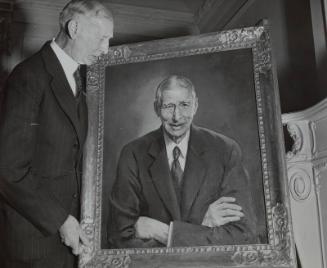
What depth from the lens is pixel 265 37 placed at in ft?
8.97

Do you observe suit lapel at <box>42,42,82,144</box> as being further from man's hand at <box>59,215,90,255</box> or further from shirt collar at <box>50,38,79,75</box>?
man's hand at <box>59,215,90,255</box>

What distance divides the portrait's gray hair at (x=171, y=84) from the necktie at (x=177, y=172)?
0.32m

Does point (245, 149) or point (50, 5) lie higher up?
point (50, 5)

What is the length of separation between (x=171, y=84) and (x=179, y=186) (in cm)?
62

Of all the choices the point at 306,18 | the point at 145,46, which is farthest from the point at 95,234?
the point at 306,18

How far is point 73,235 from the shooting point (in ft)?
8.48

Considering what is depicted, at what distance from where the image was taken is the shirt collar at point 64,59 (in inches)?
107

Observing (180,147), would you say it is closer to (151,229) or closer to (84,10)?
(151,229)

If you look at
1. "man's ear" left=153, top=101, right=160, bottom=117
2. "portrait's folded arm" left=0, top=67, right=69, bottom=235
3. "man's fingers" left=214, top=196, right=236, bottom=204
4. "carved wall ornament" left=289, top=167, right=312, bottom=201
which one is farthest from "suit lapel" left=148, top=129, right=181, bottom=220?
"carved wall ornament" left=289, top=167, right=312, bottom=201

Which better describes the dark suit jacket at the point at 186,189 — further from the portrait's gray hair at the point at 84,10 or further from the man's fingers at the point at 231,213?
the portrait's gray hair at the point at 84,10

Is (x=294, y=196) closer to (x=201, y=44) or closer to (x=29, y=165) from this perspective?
(x=201, y=44)

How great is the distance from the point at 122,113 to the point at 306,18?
1576 mm

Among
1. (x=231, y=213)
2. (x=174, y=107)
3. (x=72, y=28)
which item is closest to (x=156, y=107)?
(x=174, y=107)

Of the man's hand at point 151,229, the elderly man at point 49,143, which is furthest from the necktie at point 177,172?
the elderly man at point 49,143
